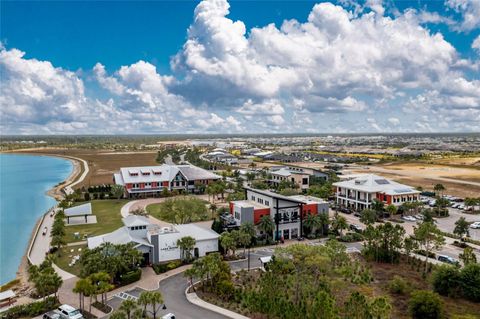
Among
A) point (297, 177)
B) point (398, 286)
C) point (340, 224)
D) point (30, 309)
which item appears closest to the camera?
point (30, 309)

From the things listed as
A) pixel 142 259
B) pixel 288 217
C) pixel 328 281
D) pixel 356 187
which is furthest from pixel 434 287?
pixel 356 187

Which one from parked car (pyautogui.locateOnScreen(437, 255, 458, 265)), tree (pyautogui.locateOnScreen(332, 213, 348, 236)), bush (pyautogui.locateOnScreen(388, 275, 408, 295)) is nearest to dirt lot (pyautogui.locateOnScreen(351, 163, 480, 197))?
tree (pyautogui.locateOnScreen(332, 213, 348, 236))

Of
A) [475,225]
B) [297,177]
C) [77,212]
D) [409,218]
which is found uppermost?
[297,177]

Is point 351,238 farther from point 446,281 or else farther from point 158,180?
point 158,180

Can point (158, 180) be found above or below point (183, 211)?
above

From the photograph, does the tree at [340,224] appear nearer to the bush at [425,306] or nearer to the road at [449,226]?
the road at [449,226]

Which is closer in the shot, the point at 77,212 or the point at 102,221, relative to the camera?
the point at 77,212

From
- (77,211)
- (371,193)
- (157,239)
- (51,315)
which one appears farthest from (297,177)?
(51,315)
